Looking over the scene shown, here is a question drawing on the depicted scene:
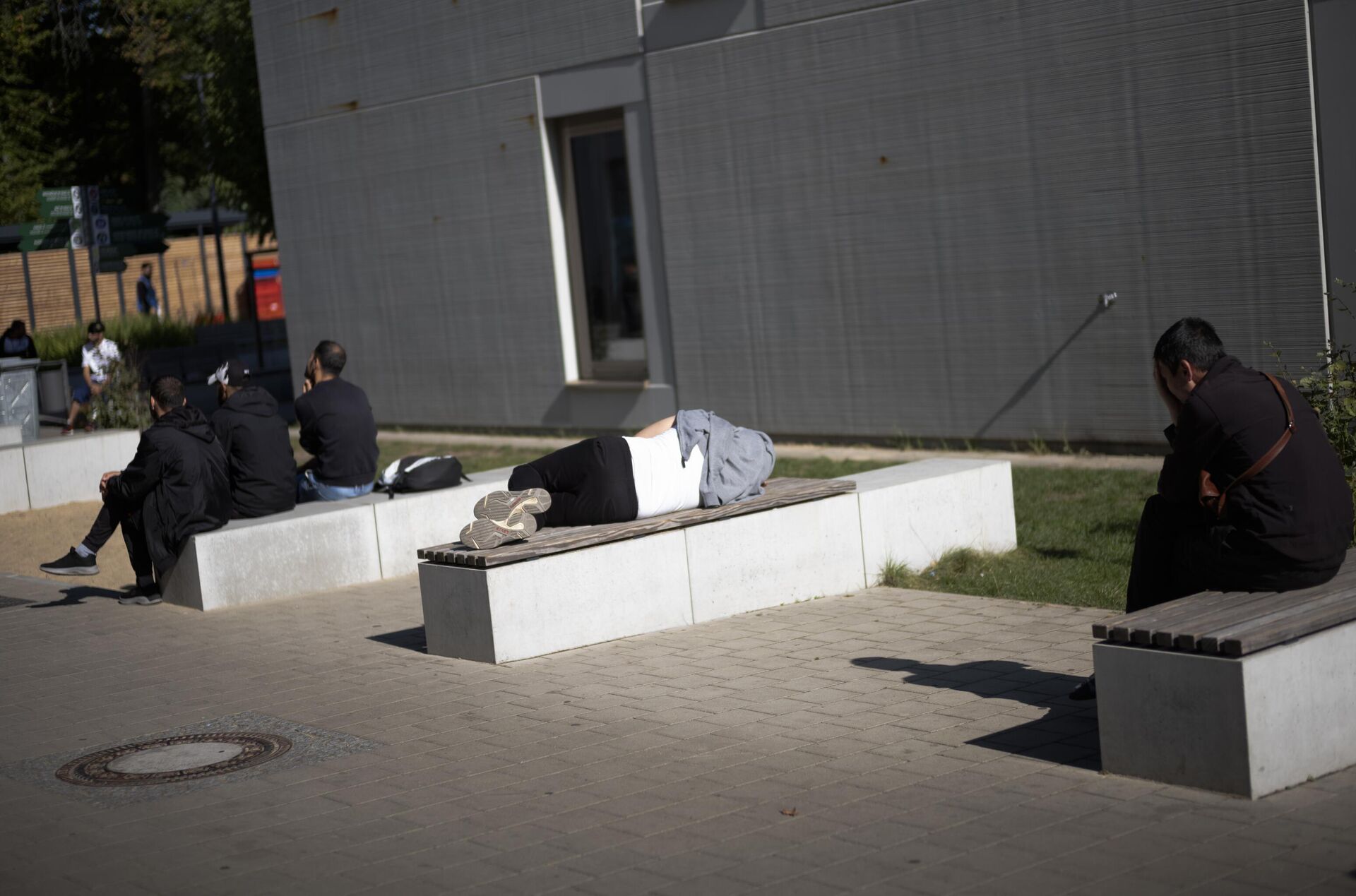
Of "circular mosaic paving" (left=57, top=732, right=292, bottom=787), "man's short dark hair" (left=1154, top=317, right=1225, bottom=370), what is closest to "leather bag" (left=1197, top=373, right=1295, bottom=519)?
"man's short dark hair" (left=1154, top=317, right=1225, bottom=370)

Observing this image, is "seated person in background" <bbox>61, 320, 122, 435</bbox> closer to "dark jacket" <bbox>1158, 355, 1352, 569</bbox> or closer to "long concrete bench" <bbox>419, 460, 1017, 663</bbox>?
"long concrete bench" <bbox>419, 460, 1017, 663</bbox>

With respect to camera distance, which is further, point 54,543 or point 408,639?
point 54,543

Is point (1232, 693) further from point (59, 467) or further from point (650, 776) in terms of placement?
point (59, 467)

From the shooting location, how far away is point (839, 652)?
7.44m

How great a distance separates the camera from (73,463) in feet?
49.7

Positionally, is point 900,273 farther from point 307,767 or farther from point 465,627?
point 307,767

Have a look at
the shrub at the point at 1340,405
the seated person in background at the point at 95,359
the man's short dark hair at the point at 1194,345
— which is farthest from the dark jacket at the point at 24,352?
the man's short dark hair at the point at 1194,345

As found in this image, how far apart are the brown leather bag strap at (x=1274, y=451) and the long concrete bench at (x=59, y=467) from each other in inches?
471

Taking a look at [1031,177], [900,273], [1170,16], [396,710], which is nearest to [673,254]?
[900,273]

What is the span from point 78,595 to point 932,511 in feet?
19.7

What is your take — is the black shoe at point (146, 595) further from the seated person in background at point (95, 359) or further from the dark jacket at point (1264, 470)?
the seated person in background at point (95, 359)

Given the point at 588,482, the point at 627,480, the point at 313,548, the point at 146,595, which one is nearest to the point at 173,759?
the point at 588,482

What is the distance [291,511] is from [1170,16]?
8.25m

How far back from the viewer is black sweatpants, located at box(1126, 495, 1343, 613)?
5512 millimetres
